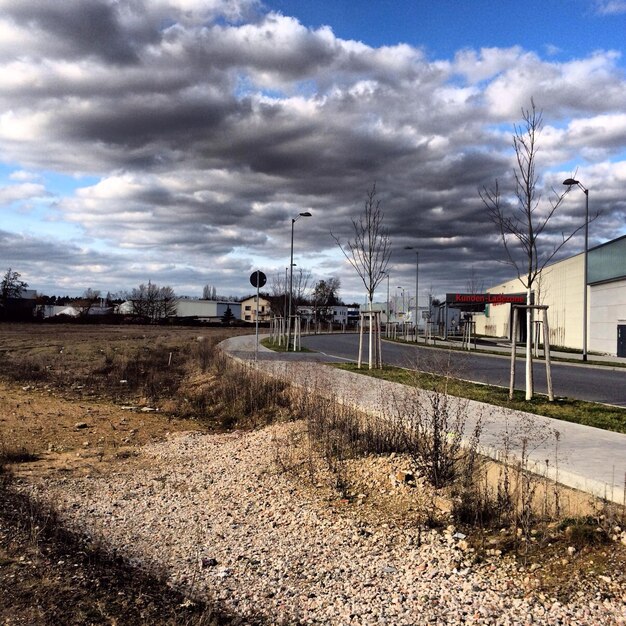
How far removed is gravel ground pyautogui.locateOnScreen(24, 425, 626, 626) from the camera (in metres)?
3.98

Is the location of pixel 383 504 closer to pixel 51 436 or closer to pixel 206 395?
pixel 51 436

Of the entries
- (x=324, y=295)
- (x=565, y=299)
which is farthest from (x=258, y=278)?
(x=324, y=295)

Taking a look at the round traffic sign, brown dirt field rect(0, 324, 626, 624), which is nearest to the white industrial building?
the round traffic sign

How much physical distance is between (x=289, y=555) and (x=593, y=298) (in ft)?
108

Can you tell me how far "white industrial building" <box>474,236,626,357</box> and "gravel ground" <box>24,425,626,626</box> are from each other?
842 inches

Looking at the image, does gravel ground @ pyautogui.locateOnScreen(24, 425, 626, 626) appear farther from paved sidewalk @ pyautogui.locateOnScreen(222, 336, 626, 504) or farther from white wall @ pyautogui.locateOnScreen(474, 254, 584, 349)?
white wall @ pyautogui.locateOnScreen(474, 254, 584, 349)

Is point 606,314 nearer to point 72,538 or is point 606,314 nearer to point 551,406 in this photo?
point 551,406

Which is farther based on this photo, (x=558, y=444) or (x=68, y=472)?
(x=68, y=472)

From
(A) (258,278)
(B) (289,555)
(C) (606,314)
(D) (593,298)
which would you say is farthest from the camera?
(D) (593,298)

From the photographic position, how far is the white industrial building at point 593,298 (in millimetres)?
30047

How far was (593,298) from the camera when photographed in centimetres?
3347

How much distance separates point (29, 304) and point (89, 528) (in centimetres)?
10135

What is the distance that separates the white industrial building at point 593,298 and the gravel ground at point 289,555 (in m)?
21.4

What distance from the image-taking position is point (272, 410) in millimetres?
11344
